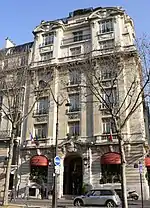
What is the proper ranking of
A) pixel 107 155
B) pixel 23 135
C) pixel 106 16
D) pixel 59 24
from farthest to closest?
1. pixel 59 24
2. pixel 106 16
3. pixel 23 135
4. pixel 107 155

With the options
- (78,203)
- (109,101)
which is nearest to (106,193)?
(78,203)

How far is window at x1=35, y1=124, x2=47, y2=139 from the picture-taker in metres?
30.0

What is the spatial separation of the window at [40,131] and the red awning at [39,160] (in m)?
2.88

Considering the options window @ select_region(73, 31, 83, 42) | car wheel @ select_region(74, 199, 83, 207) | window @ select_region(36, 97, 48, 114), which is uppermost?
window @ select_region(73, 31, 83, 42)

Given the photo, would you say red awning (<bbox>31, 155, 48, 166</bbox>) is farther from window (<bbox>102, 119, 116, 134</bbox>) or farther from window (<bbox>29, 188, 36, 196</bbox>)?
window (<bbox>102, 119, 116, 134</bbox>)

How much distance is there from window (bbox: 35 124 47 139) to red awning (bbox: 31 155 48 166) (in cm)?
288

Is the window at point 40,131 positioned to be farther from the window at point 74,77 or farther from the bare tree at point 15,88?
the window at point 74,77

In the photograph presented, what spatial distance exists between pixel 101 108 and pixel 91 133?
2971 millimetres

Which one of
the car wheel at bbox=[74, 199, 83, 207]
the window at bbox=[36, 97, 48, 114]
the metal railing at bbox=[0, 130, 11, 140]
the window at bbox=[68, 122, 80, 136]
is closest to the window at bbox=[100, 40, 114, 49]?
the window at bbox=[36, 97, 48, 114]

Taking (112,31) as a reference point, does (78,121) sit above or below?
below

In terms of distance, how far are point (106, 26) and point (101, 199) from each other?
22639 millimetres

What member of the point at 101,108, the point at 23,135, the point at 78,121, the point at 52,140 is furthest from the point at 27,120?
the point at 101,108

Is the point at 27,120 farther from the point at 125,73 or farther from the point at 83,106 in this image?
the point at 125,73

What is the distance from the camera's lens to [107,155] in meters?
25.3
